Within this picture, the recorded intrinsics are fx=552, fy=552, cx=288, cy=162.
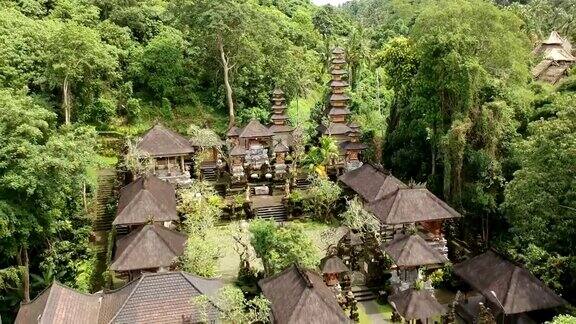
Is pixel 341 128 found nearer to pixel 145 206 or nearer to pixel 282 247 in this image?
pixel 145 206

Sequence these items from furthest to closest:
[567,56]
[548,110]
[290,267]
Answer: [567,56]
[548,110]
[290,267]

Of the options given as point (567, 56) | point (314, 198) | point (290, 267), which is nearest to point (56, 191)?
point (290, 267)

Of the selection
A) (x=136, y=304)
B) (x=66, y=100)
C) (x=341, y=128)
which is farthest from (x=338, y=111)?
(x=136, y=304)

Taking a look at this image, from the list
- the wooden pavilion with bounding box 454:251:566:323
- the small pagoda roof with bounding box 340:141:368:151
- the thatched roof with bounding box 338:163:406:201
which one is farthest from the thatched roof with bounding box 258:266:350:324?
the small pagoda roof with bounding box 340:141:368:151

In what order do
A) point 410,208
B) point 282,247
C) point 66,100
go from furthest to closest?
1. point 66,100
2. point 410,208
3. point 282,247

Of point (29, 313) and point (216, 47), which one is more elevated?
point (216, 47)

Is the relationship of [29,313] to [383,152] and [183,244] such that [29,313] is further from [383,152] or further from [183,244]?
[383,152]

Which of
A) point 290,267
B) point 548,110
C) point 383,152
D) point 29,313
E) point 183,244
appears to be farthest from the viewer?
point 383,152

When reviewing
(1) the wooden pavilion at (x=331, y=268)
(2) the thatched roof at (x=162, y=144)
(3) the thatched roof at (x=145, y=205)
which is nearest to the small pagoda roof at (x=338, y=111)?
(2) the thatched roof at (x=162, y=144)
